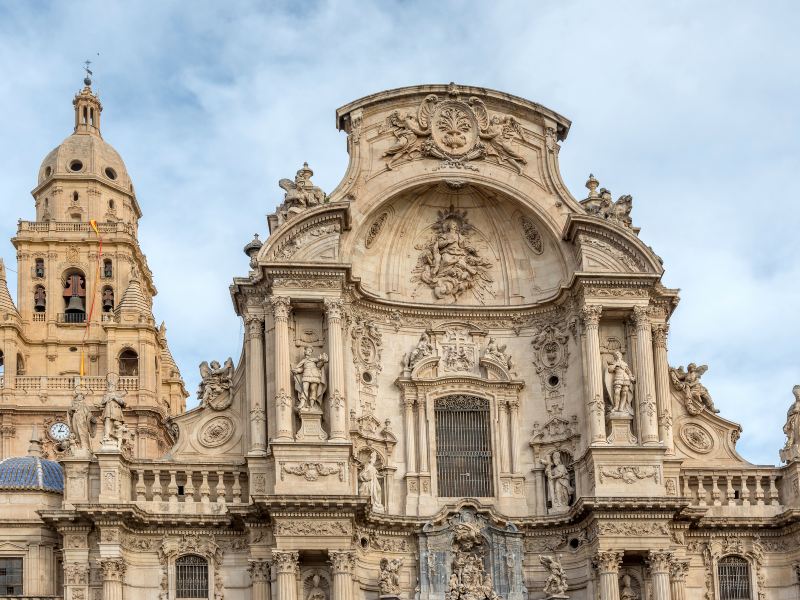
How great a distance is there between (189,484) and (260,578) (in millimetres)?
2600

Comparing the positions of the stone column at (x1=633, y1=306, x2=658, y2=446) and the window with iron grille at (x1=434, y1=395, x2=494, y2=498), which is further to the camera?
the window with iron grille at (x1=434, y1=395, x2=494, y2=498)

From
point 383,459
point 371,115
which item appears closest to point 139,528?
point 383,459

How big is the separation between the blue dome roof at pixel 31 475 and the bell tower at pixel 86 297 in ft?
69.8

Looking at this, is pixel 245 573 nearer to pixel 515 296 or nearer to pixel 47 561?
pixel 47 561

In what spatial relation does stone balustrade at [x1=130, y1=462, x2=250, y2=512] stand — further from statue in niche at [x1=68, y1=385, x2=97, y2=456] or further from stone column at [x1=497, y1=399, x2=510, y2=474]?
stone column at [x1=497, y1=399, x2=510, y2=474]

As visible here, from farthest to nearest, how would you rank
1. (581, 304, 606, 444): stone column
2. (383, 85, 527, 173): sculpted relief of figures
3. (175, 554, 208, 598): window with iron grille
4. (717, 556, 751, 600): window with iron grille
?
(383, 85, 527, 173): sculpted relief of figures
(717, 556, 751, 600): window with iron grille
(581, 304, 606, 444): stone column
(175, 554, 208, 598): window with iron grille

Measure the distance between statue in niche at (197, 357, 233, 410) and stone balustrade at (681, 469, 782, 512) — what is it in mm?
10242

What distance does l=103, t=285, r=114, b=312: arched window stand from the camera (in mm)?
69562

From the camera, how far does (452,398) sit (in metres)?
40.6

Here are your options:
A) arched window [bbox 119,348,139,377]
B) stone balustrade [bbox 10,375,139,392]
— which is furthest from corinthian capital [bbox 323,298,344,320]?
arched window [bbox 119,348,139,377]

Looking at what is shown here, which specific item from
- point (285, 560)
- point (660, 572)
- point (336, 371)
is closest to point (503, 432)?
point (336, 371)

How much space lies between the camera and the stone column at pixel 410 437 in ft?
131

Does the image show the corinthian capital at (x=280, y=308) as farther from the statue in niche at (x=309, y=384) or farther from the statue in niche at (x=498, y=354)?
the statue in niche at (x=498, y=354)

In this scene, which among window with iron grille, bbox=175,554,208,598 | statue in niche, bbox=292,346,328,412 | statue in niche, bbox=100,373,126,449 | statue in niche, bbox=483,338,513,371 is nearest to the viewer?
window with iron grille, bbox=175,554,208,598
